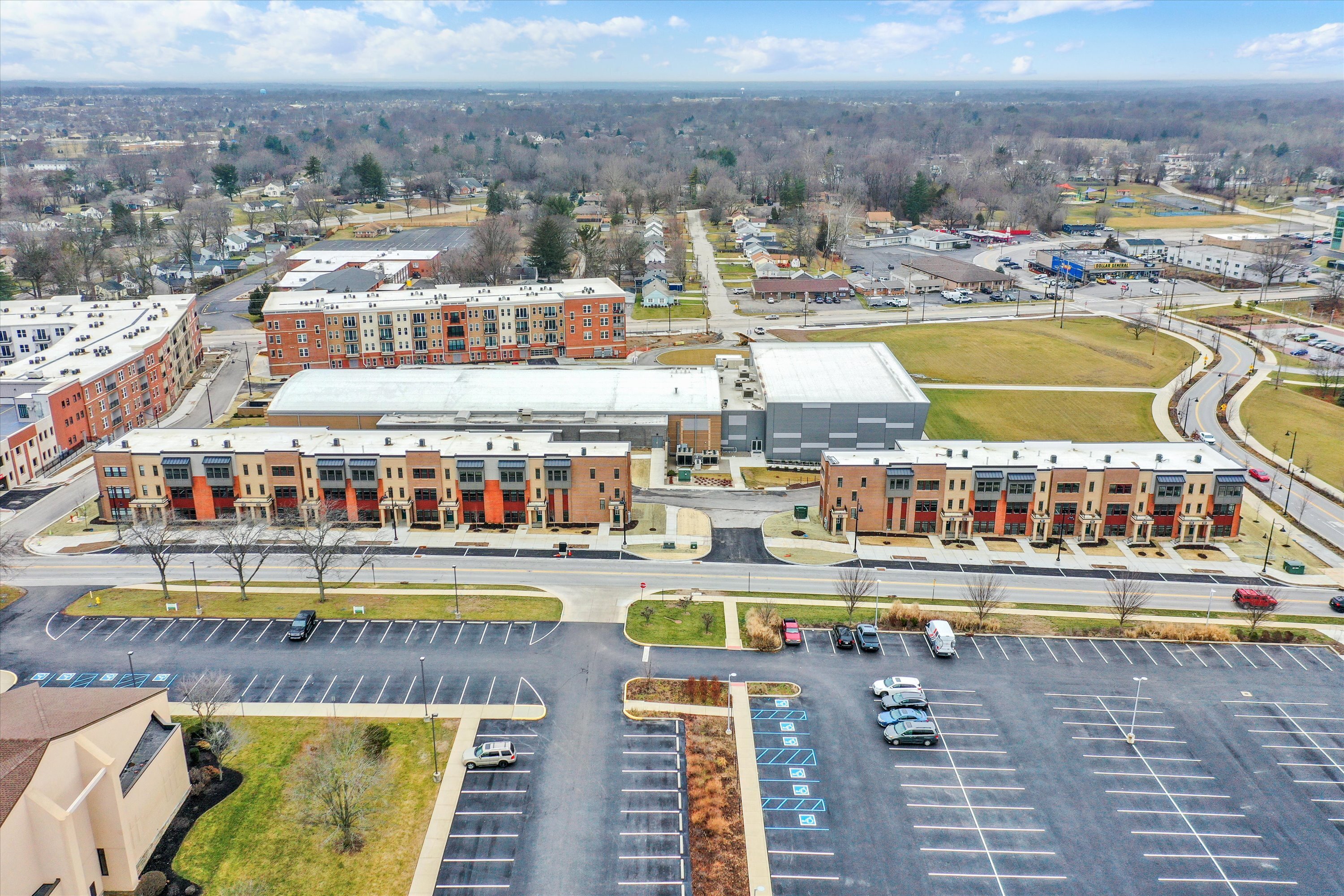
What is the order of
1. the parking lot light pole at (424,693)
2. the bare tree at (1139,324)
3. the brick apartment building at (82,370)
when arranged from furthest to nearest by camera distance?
the bare tree at (1139,324)
the brick apartment building at (82,370)
the parking lot light pole at (424,693)

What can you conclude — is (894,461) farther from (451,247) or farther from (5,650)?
(451,247)

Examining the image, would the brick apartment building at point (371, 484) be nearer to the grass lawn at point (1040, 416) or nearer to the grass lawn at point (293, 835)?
the grass lawn at point (293, 835)

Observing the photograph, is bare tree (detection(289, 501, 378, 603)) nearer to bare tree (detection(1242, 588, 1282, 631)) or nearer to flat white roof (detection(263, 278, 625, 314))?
flat white roof (detection(263, 278, 625, 314))

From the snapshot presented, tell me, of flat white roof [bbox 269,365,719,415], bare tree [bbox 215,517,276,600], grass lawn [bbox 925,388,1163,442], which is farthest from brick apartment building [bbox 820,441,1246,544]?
bare tree [bbox 215,517,276,600]

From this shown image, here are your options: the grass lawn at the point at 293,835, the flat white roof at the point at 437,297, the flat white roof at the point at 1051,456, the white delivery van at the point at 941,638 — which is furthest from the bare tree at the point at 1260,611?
the flat white roof at the point at 437,297

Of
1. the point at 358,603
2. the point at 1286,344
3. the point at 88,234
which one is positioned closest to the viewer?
the point at 358,603

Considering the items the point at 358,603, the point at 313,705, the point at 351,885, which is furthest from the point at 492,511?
the point at 351,885
